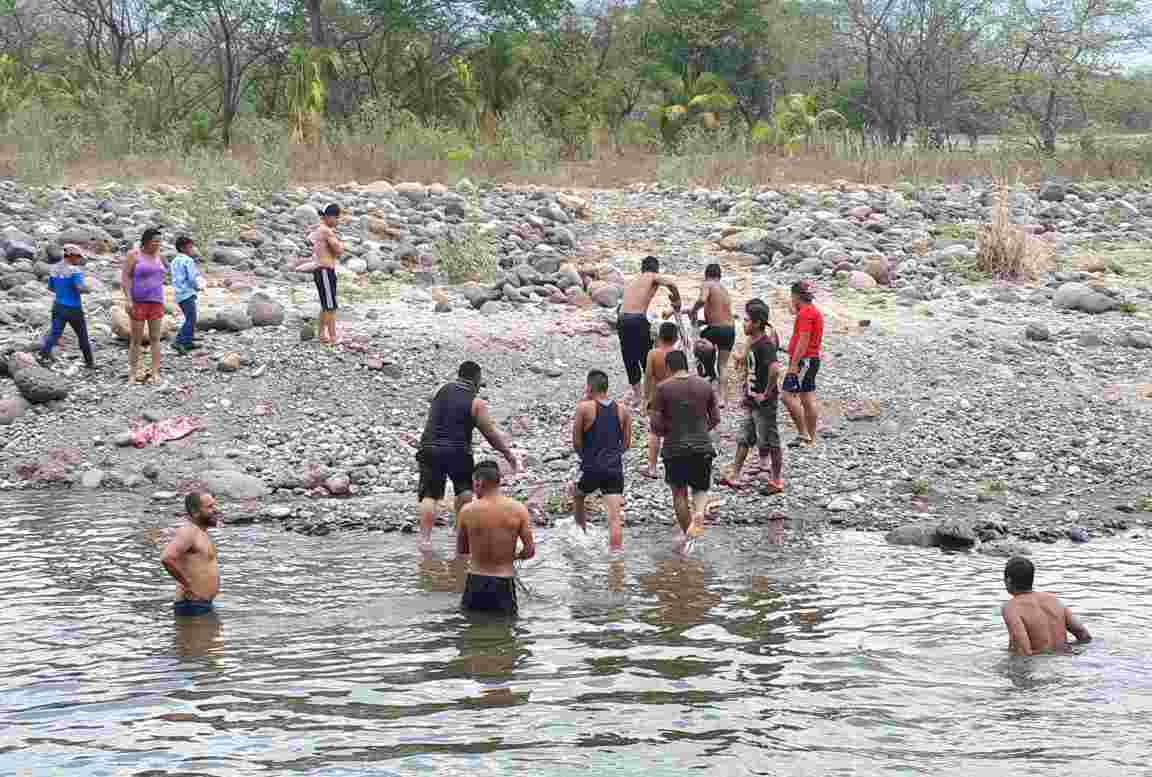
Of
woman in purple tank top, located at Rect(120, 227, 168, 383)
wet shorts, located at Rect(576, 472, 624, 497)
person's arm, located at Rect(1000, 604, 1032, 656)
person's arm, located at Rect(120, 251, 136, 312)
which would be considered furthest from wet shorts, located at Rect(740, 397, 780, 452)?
person's arm, located at Rect(120, 251, 136, 312)

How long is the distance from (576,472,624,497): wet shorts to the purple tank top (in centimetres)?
578

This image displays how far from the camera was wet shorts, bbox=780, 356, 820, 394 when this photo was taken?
12.3m

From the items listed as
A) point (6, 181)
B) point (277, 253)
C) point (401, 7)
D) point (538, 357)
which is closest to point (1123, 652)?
point (538, 357)

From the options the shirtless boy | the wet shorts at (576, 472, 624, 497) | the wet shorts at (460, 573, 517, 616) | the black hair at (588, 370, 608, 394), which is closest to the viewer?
the wet shorts at (460, 573, 517, 616)

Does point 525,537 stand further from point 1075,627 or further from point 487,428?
point 1075,627

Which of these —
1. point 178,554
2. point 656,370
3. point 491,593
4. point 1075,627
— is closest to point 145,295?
point 656,370

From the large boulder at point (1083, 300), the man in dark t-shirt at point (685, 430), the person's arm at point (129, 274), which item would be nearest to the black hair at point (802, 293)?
the man in dark t-shirt at point (685, 430)

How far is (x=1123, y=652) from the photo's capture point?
26.3 ft

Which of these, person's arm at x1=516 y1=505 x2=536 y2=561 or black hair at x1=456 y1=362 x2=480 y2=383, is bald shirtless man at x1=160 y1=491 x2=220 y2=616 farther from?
black hair at x1=456 y1=362 x2=480 y2=383

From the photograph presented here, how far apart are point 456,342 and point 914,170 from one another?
638 inches

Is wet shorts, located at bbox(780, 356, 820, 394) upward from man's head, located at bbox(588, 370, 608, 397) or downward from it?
downward

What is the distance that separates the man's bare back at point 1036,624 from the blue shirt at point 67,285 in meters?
9.91

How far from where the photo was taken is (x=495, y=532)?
27.1 ft

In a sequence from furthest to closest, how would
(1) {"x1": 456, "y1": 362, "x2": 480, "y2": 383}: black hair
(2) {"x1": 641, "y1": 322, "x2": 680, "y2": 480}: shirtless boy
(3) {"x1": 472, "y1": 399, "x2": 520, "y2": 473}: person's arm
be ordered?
(2) {"x1": 641, "y1": 322, "x2": 680, "y2": 480}: shirtless boy, (1) {"x1": 456, "y1": 362, "x2": 480, "y2": 383}: black hair, (3) {"x1": 472, "y1": 399, "x2": 520, "y2": 473}: person's arm
